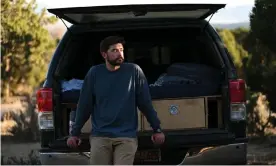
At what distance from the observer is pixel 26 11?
15.8 metres

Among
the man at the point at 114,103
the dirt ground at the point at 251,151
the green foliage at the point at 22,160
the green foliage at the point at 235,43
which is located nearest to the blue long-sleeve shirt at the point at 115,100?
the man at the point at 114,103

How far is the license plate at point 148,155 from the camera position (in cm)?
577

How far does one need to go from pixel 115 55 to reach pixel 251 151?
4896 mm

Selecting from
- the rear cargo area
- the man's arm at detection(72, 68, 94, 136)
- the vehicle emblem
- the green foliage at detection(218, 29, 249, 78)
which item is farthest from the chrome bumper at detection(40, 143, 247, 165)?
the green foliage at detection(218, 29, 249, 78)

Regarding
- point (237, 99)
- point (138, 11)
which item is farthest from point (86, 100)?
point (237, 99)

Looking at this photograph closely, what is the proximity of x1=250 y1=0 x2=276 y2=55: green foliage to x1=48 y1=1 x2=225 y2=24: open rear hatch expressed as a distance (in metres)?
2.63

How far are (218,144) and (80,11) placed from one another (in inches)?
67.5

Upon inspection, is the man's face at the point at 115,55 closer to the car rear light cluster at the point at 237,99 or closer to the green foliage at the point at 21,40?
the car rear light cluster at the point at 237,99

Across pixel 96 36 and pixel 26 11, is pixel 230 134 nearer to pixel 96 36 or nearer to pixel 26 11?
pixel 96 36

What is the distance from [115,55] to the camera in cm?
484

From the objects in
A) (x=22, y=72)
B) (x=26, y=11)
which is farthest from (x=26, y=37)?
(x=22, y=72)

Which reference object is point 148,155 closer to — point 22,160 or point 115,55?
point 115,55

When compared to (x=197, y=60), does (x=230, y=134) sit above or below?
below

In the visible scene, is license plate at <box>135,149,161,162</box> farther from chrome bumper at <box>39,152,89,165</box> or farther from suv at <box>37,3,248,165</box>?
chrome bumper at <box>39,152,89,165</box>
